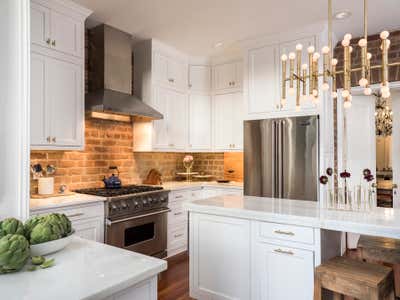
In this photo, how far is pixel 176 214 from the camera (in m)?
3.99

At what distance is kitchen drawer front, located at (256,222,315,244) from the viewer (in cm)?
204

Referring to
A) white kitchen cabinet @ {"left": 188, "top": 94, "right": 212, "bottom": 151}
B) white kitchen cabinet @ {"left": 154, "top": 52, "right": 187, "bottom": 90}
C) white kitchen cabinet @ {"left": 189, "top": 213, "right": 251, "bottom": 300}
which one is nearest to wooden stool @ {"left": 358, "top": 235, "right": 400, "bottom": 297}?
white kitchen cabinet @ {"left": 189, "top": 213, "right": 251, "bottom": 300}

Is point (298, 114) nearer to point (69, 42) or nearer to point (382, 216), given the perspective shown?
point (382, 216)

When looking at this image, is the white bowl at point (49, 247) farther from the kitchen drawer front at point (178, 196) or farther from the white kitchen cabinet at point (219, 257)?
the kitchen drawer front at point (178, 196)

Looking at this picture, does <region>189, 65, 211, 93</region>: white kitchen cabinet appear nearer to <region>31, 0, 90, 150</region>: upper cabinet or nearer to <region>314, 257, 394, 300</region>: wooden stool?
<region>31, 0, 90, 150</region>: upper cabinet

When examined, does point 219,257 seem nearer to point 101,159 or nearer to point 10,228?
point 10,228

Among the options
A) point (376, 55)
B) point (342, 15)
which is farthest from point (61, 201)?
point (376, 55)

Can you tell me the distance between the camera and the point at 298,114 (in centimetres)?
362

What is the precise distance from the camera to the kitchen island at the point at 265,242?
6.56ft

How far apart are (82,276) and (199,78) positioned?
13.1 feet

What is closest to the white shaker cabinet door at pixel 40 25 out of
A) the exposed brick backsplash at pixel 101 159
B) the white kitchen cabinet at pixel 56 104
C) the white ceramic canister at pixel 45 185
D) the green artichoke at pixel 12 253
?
the white kitchen cabinet at pixel 56 104

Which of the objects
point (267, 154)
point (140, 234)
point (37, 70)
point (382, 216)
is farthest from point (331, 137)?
point (37, 70)

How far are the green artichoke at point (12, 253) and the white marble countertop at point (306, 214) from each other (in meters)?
1.55

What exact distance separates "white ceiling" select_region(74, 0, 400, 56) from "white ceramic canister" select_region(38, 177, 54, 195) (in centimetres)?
180
